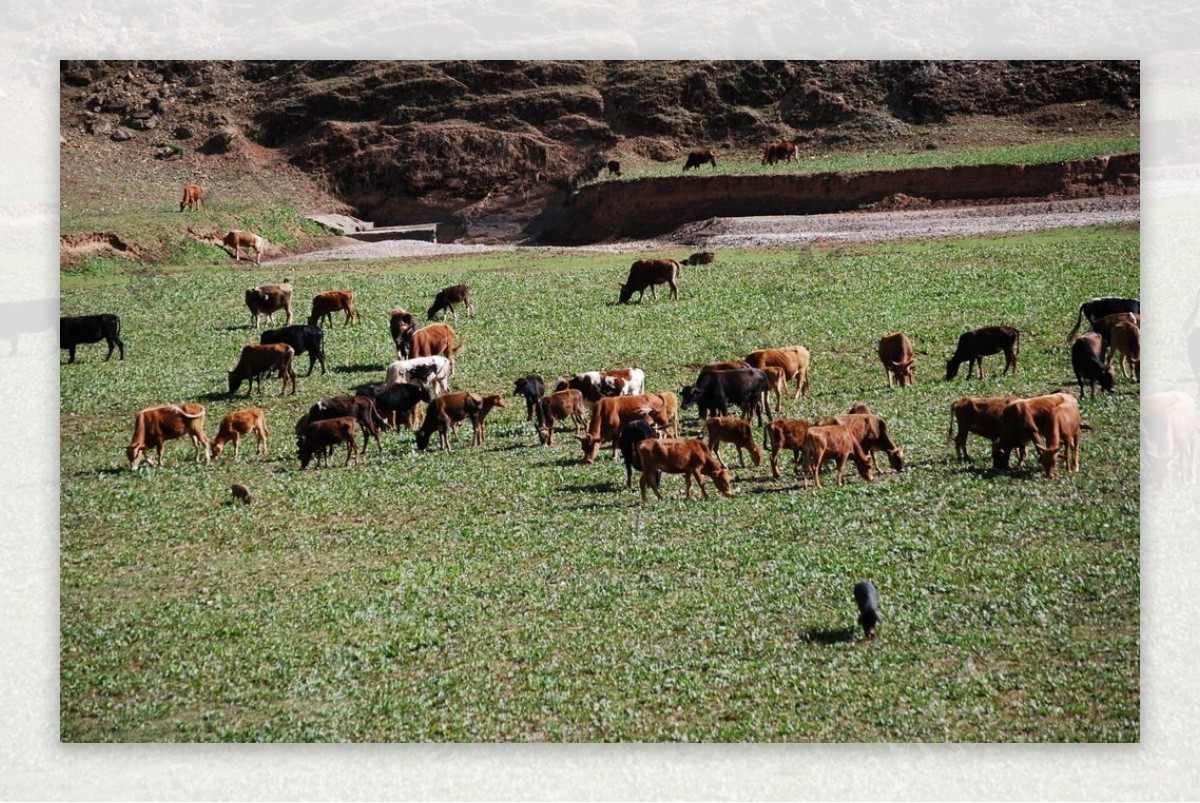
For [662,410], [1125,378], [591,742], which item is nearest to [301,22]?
[662,410]

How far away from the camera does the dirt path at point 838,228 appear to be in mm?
15156

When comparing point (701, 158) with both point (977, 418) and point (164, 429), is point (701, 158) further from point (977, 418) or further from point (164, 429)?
point (164, 429)

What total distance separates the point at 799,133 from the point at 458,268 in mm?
5155

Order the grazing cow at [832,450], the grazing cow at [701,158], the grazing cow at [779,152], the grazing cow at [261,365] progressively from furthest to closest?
the grazing cow at [701,158] → the grazing cow at [779,152] → the grazing cow at [261,365] → the grazing cow at [832,450]

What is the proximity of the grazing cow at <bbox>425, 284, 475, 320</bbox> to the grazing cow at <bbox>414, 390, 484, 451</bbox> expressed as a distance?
3848 mm

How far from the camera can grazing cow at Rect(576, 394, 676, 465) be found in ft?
45.8

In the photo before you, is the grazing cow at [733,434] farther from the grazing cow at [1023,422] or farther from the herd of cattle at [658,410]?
the grazing cow at [1023,422]

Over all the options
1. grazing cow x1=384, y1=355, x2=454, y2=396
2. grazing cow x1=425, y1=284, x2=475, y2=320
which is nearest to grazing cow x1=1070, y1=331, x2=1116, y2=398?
grazing cow x1=384, y1=355, x2=454, y2=396

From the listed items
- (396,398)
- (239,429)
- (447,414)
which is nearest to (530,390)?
(447,414)

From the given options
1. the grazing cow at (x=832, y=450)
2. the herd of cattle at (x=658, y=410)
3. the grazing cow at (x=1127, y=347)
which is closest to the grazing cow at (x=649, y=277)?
the herd of cattle at (x=658, y=410)

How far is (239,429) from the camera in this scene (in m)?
14.3

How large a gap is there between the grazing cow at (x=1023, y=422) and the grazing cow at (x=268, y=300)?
871cm

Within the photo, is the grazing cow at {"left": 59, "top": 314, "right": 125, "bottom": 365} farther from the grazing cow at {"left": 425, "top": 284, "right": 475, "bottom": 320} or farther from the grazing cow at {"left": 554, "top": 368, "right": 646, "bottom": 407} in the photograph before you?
the grazing cow at {"left": 425, "top": 284, "right": 475, "bottom": 320}

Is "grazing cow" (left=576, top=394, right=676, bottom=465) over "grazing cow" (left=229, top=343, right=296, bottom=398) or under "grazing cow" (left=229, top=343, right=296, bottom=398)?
under
